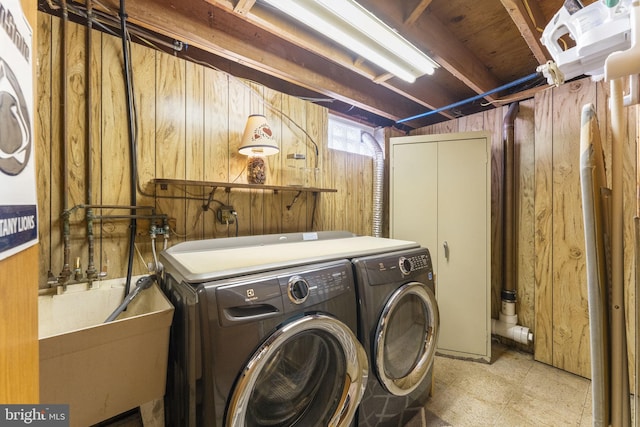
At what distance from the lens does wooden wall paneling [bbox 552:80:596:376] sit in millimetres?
1972

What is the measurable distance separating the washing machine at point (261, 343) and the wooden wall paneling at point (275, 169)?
30.4 inches

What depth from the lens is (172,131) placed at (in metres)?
1.62

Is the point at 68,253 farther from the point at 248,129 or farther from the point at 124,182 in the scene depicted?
the point at 248,129

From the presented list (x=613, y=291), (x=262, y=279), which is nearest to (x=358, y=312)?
→ (x=262, y=279)

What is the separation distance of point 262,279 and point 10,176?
701 mm

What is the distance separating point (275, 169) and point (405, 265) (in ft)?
4.05

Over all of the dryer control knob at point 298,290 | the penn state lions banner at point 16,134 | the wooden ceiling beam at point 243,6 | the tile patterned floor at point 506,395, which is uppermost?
the wooden ceiling beam at point 243,6

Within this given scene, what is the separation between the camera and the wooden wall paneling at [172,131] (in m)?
1.58

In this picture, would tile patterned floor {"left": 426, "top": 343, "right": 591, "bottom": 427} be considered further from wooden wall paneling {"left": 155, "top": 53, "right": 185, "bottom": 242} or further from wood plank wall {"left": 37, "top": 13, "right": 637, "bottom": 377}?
wooden wall paneling {"left": 155, "top": 53, "right": 185, "bottom": 242}

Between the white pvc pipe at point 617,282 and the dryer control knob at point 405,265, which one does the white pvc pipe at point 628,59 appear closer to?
the white pvc pipe at point 617,282

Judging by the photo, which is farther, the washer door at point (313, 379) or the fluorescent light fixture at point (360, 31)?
the fluorescent light fixture at point (360, 31)

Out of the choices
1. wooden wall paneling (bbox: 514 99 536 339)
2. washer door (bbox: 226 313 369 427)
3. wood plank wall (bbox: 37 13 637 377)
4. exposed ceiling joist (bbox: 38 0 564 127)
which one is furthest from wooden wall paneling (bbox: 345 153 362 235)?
washer door (bbox: 226 313 369 427)
